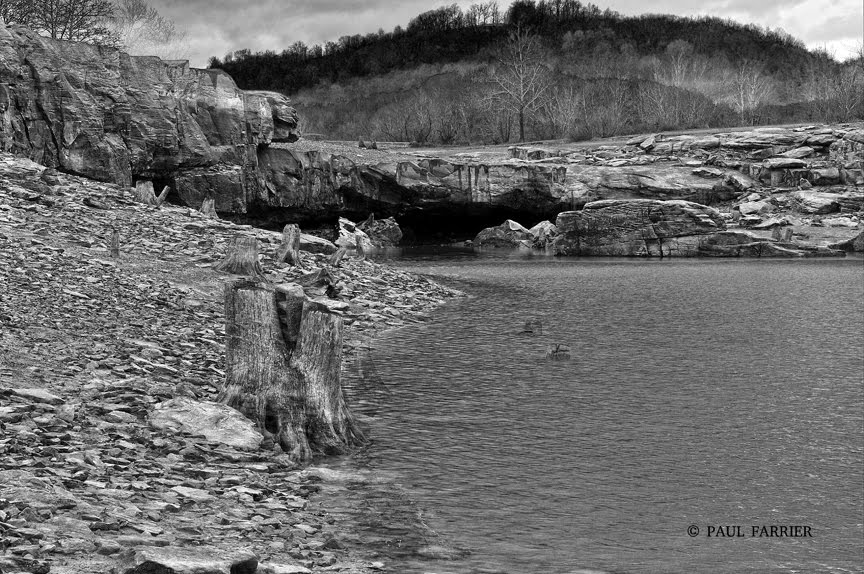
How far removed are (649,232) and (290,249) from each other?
40.3m

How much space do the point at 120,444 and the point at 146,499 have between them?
1949mm

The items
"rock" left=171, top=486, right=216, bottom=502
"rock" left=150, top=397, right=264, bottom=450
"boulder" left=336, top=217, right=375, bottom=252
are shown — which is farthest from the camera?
"boulder" left=336, top=217, right=375, bottom=252

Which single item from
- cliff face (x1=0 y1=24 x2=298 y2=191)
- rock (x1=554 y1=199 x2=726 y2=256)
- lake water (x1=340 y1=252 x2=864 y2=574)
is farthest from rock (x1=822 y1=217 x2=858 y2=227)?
cliff face (x1=0 y1=24 x2=298 y2=191)

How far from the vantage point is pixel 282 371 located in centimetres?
1420

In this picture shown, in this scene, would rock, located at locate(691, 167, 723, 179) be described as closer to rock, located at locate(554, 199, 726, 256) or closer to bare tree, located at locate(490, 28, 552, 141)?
rock, located at locate(554, 199, 726, 256)

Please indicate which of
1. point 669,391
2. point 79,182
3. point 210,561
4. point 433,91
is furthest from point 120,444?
point 433,91

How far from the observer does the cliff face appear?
1951 inches

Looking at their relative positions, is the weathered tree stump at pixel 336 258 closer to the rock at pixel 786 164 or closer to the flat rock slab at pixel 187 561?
the flat rock slab at pixel 187 561

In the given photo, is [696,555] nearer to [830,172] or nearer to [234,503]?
[234,503]

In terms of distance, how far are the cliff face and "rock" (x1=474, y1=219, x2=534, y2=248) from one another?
20.4 m

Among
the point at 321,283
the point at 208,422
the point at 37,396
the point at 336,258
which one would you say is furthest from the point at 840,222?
the point at 37,396

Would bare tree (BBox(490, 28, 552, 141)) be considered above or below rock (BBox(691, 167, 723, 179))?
above

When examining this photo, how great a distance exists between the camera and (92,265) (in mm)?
24172

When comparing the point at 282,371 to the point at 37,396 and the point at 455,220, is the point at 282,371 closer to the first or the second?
the point at 37,396
